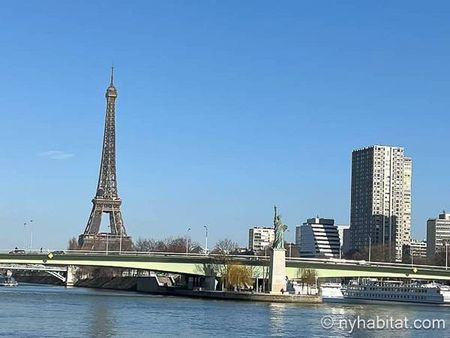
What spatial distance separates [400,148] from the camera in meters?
193

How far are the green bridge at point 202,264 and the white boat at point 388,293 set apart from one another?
14.5 ft

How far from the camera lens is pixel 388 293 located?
96.5 metres

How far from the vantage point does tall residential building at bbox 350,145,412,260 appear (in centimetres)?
18638

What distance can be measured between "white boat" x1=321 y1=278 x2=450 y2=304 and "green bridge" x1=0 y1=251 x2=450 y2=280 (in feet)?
14.5

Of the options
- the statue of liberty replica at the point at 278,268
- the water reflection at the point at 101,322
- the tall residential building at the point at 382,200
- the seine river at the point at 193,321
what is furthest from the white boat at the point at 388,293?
the tall residential building at the point at 382,200

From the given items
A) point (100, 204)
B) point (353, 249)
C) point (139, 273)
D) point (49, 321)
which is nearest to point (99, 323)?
point (49, 321)

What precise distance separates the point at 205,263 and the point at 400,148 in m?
116

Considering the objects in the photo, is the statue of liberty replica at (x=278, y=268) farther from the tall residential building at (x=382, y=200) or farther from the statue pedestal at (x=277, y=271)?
the tall residential building at (x=382, y=200)

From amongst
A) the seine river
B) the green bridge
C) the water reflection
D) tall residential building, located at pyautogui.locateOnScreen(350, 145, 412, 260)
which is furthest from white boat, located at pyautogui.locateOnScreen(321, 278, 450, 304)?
tall residential building, located at pyautogui.locateOnScreen(350, 145, 412, 260)

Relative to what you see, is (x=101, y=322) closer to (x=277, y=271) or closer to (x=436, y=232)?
(x=277, y=271)

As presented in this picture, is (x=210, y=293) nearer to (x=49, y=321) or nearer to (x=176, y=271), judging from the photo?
(x=176, y=271)

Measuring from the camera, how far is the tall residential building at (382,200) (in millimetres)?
186375

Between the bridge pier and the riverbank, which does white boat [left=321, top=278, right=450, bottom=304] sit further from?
the bridge pier

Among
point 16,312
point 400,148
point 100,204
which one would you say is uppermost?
point 400,148
